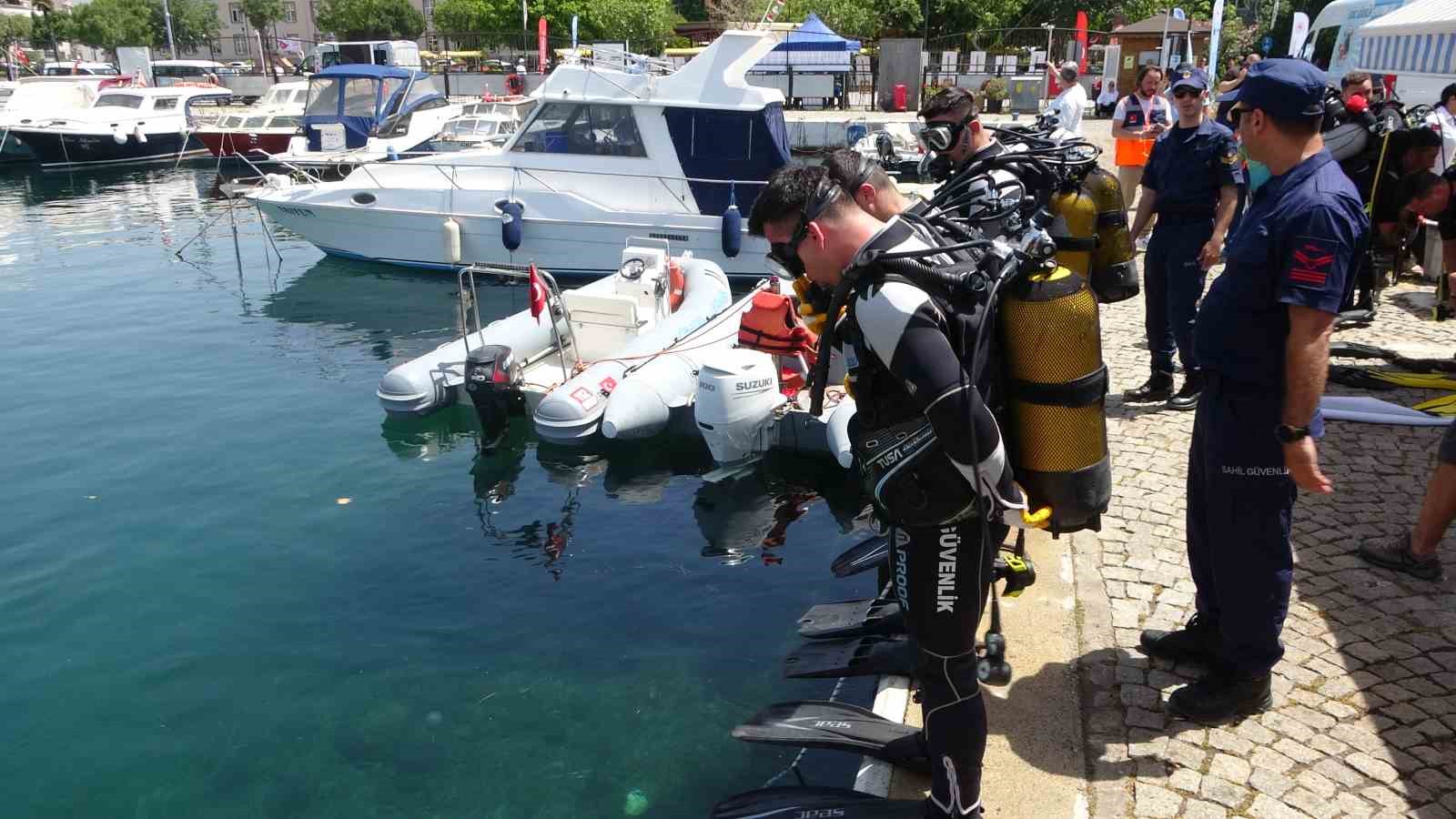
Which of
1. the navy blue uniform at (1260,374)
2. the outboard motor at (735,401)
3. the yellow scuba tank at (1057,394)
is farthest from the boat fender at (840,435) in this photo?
the yellow scuba tank at (1057,394)

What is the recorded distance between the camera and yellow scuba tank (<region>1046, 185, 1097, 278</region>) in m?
4.97

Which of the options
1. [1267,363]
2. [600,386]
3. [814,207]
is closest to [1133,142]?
[600,386]

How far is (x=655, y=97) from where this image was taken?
1377cm

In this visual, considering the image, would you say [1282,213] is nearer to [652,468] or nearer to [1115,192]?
[1115,192]

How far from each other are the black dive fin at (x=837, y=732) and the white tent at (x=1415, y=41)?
1627 cm

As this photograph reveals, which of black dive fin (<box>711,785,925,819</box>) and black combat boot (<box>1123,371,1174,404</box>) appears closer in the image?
black dive fin (<box>711,785,925,819</box>)

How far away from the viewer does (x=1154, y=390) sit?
635 centimetres

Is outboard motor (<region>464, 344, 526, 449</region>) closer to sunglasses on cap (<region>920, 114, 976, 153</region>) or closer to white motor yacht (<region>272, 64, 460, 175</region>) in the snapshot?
sunglasses on cap (<region>920, 114, 976, 153</region>)

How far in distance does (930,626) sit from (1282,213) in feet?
5.20

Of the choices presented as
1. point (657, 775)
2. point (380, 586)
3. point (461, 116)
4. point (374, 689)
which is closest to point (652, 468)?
point (380, 586)

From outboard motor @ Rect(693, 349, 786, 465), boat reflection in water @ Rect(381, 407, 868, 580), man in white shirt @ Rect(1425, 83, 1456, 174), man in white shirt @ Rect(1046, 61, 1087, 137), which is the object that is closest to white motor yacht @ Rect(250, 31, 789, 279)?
man in white shirt @ Rect(1046, 61, 1087, 137)

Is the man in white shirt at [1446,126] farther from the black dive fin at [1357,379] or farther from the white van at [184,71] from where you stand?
the white van at [184,71]

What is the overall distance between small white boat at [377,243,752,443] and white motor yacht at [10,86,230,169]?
21454 millimetres

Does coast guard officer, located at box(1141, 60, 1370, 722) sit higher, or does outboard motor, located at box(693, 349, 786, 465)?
coast guard officer, located at box(1141, 60, 1370, 722)
